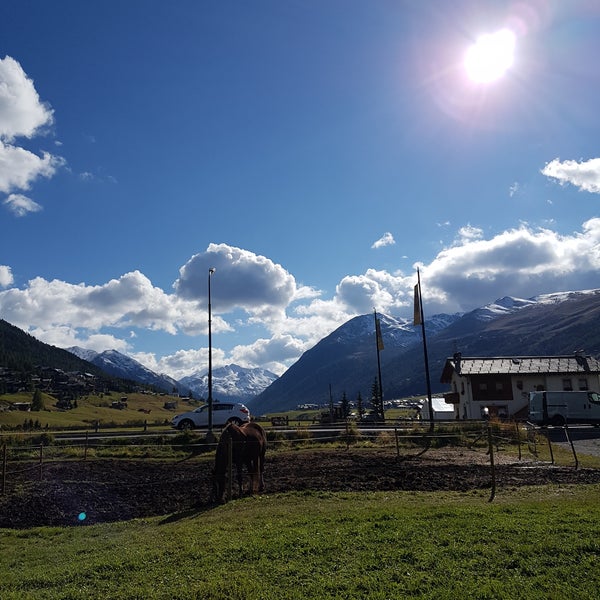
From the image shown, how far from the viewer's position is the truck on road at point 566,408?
41.4 meters

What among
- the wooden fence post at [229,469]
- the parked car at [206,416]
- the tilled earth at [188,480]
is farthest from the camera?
the parked car at [206,416]

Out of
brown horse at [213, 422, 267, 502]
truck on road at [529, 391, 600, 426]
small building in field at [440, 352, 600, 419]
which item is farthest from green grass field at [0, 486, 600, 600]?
small building in field at [440, 352, 600, 419]

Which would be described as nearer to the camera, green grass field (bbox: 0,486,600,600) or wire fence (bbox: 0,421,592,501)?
green grass field (bbox: 0,486,600,600)

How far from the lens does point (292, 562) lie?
8273 millimetres

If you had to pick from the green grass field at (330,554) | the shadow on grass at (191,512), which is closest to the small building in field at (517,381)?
the shadow on grass at (191,512)

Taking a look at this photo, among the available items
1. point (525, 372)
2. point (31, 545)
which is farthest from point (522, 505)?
point (525, 372)

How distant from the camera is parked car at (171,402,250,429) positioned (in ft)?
123

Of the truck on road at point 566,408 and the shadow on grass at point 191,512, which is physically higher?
the truck on road at point 566,408

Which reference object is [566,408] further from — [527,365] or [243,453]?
[243,453]

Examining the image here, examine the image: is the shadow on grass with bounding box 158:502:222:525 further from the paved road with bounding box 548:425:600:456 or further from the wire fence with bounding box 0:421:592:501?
the paved road with bounding box 548:425:600:456

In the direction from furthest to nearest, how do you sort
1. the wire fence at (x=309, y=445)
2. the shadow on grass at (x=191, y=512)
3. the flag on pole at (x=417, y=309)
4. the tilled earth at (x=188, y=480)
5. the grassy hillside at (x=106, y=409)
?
the grassy hillside at (x=106, y=409), the flag on pole at (x=417, y=309), the wire fence at (x=309, y=445), the tilled earth at (x=188, y=480), the shadow on grass at (x=191, y=512)

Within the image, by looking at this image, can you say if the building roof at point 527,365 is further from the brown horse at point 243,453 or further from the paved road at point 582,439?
the brown horse at point 243,453

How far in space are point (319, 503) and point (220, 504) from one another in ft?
9.39

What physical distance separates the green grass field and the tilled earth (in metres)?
1.93
